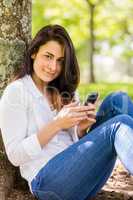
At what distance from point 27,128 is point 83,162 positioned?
431 mm

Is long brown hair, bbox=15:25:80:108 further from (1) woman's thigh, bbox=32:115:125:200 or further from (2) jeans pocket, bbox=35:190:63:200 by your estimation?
(2) jeans pocket, bbox=35:190:63:200

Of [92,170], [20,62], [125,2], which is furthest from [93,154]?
[125,2]

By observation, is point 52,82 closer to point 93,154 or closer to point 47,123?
point 47,123

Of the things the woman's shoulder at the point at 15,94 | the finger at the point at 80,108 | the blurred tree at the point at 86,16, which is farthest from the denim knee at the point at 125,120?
the blurred tree at the point at 86,16

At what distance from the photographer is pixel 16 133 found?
3.14m

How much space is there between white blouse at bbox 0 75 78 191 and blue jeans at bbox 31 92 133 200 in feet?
0.40

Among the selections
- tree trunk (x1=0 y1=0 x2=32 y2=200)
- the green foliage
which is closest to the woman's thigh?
tree trunk (x1=0 y1=0 x2=32 y2=200)

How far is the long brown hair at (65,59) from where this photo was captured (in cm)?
333

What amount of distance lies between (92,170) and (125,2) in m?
19.2

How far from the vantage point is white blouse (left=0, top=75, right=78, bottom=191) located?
3.13 m

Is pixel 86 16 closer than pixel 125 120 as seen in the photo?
No

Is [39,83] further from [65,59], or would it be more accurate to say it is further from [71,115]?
→ [71,115]

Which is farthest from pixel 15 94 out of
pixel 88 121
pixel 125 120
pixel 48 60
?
pixel 125 120

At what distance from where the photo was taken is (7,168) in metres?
3.55
